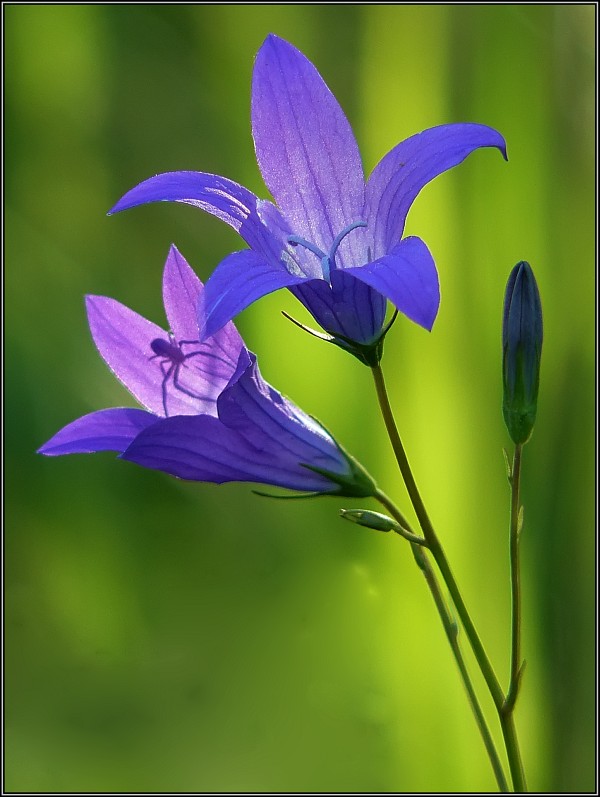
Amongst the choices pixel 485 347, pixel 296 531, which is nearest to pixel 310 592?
pixel 296 531

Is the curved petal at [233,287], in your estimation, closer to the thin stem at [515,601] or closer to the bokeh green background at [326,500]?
the thin stem at [515,601]

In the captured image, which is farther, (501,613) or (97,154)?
(97,154)

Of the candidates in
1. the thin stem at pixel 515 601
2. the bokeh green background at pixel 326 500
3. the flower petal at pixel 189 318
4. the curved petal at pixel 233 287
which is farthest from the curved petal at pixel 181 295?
the bokeh green background at pixel 326 500

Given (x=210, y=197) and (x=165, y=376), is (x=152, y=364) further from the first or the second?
(x=210, y=197)

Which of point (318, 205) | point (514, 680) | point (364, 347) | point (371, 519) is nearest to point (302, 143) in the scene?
point (318, 205)

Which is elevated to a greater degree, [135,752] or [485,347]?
[485,347]

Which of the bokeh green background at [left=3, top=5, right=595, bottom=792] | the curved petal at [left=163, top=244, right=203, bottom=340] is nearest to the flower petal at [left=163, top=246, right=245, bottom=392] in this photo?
the curved petal at [left=163, top=244, right=203, bottom=340]

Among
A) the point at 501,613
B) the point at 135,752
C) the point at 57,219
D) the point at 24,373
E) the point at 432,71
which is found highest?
the point at 432,71

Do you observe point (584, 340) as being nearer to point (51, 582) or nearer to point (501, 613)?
point (501, 613)
